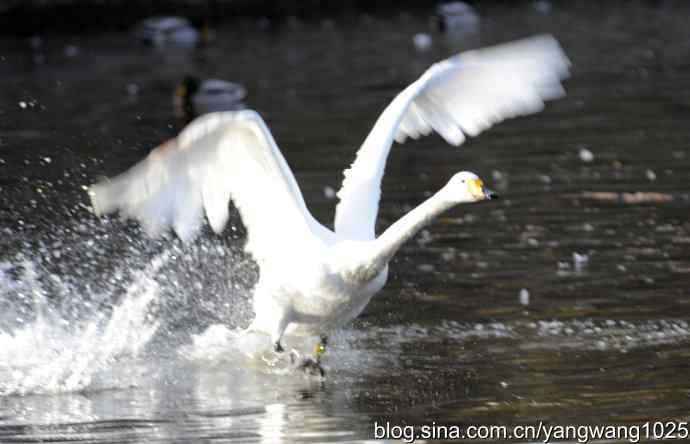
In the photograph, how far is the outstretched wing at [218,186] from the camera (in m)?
8.67

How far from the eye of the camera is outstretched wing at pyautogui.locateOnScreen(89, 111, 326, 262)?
8.67m

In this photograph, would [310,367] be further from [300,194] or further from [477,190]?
[477,190]

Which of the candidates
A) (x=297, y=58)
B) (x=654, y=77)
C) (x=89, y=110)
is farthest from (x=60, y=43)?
(x=654, y=77)

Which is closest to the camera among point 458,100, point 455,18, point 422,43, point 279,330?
point 279,330

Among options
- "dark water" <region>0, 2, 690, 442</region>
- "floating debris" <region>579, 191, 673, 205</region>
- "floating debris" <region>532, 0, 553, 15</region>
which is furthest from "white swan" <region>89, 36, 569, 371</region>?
"floating debris" <region>532, 0, 553, 15</region>

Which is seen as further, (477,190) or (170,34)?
(170,34)

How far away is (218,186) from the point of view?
9102 mm

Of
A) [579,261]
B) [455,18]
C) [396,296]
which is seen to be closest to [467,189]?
[396,296]

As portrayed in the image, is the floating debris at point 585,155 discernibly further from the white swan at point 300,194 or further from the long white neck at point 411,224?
the long white neck at point 411,224

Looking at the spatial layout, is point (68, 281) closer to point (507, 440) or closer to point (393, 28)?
point (507, 440)

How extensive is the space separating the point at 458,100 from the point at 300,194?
1531 mm

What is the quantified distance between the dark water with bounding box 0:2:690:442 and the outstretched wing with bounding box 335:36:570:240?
1003 mm

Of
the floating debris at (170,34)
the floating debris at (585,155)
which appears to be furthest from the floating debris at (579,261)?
the floating debris at (170,34)

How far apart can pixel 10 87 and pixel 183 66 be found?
5809 mm
